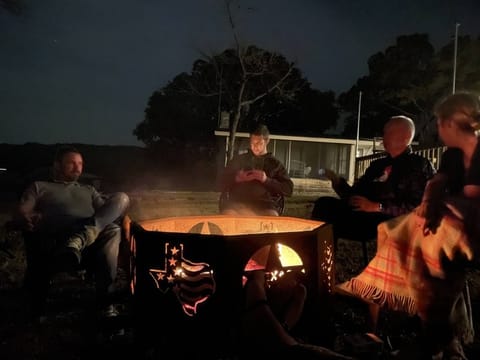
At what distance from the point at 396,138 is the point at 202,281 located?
1.77 metres

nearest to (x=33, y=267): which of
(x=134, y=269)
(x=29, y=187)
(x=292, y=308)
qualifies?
(x=29, y=187)

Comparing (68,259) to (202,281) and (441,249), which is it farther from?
(441,249)

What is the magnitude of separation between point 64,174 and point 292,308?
1948 millimetres

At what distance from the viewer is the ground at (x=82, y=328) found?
226 centimetres

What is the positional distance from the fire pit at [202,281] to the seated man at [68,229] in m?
0.69

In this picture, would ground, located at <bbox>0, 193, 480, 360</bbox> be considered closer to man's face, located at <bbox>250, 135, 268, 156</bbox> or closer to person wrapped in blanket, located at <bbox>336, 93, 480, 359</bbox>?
person wrapped in blanket, located at <bbox>336, 93, 480, 359</bbox>

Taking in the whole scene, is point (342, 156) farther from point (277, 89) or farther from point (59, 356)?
point (59, 356)

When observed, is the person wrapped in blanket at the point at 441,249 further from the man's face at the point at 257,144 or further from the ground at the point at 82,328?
the man's face at the point at 257,144

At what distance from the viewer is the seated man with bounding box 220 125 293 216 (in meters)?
3.52

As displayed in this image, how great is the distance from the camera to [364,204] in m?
2.75

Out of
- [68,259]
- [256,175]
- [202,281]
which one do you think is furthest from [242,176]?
[202,281]

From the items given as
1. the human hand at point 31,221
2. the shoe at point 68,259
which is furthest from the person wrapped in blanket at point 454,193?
the human hand at point 31,221

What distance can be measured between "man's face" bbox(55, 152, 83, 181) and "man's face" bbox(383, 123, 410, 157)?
7.10 ft

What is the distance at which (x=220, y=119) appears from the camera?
819 inches
